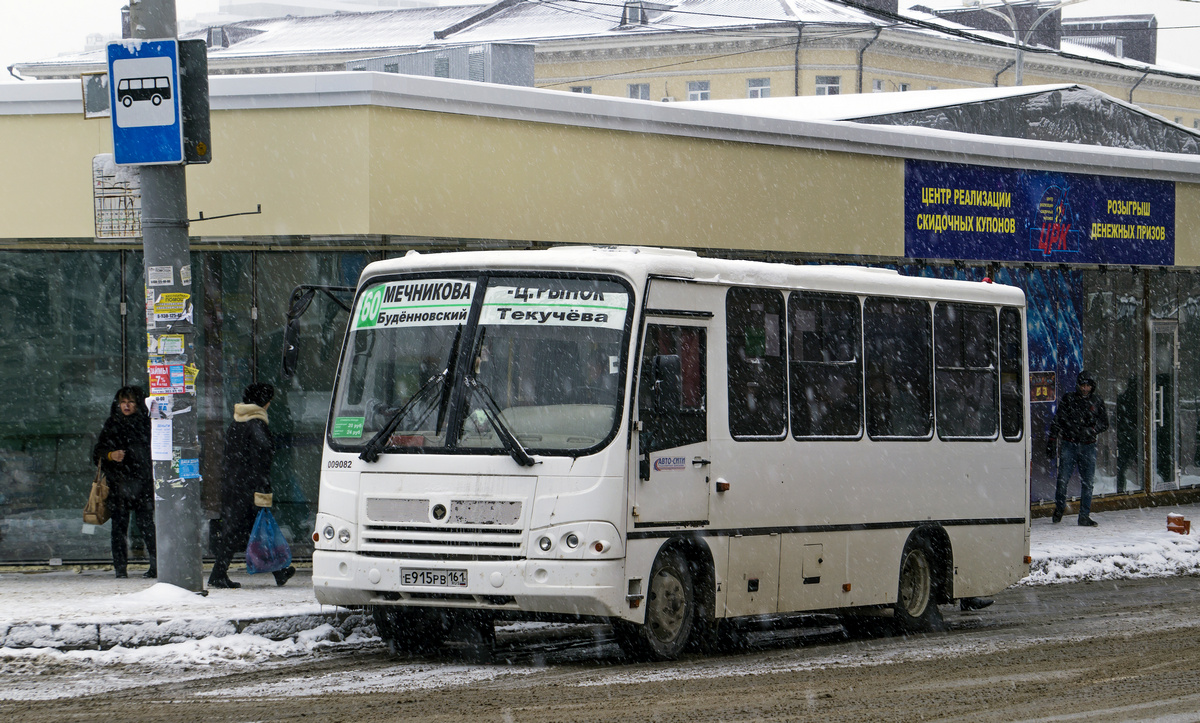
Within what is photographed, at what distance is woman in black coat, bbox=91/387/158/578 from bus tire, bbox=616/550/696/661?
5.73m

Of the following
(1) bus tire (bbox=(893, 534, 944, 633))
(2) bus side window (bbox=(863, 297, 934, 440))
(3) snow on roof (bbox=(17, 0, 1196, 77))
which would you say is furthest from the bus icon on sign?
(3) snow on roof (bbox=(17, 0, 1196, 77))

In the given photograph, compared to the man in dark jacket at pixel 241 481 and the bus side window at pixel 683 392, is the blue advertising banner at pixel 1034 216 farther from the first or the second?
the bus side window at pixel 683 392

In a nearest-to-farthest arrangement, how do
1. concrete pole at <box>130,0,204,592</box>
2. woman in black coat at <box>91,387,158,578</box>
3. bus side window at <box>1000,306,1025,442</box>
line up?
concrete pole at <box>130,0,204,592</box> < bus side window at <box>1000,306,1025,442</box> < woman in black coat at <box>91,387,158,578</box>

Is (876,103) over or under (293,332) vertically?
over

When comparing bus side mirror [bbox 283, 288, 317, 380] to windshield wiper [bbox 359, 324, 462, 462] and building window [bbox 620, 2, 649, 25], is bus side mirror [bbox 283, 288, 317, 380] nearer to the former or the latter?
windshield wiper [bbox 359, 324, 462, 462]

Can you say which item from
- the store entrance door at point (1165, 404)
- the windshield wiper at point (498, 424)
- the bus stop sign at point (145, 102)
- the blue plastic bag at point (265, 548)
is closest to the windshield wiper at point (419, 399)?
the windshield wiper at point (498, 424)

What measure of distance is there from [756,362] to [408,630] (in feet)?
9.94

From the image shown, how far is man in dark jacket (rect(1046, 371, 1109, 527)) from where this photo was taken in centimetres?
2108

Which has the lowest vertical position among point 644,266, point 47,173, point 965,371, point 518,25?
point 965,371

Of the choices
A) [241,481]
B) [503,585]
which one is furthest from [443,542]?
[241,481]

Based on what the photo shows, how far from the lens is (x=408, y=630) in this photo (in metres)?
11.3

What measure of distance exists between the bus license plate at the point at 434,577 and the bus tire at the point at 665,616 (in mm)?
1074

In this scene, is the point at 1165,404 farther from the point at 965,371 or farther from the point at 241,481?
the point at 241,481

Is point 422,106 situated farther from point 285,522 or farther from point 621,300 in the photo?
point 621,300
